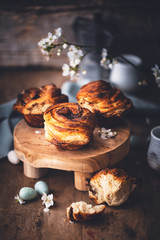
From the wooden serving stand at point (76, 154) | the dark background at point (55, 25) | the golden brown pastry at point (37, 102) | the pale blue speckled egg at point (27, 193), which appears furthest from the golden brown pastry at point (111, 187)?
the dark background at point (55, 25)

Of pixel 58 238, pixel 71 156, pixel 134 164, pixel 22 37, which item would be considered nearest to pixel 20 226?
pixel 58 238

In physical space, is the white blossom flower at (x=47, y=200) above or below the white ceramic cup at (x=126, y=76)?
below

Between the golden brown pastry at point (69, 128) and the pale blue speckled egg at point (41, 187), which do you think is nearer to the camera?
the golden brown pastry at point (69, 128)

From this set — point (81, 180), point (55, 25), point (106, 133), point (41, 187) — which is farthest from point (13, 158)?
point (55, 25)

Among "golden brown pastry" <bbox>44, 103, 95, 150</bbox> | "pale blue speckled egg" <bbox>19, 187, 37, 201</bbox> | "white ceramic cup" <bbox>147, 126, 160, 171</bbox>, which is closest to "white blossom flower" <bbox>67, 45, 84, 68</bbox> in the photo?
"golden brown pastry" <bbox>44, 103, 95, 150</bbox>

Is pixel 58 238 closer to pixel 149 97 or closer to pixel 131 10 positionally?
pixel 149 97

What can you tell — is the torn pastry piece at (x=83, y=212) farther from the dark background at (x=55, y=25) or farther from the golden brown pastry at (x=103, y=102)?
the dark background at (x=55, y=25)

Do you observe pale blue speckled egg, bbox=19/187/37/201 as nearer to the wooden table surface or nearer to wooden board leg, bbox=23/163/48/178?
the wooden table surface
